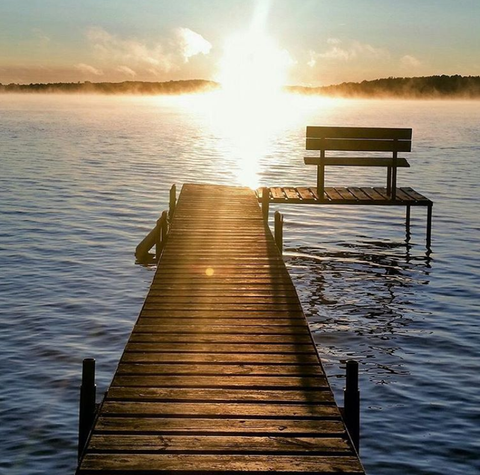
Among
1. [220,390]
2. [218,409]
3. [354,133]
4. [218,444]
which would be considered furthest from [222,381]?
[354,133]

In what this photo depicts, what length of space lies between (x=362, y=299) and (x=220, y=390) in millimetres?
10965

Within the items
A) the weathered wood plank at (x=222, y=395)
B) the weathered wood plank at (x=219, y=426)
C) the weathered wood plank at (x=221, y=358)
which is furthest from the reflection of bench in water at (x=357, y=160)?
the weathered wood plank at (x=219, y=426)

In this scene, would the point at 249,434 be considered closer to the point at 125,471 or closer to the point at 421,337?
the point at 125,471

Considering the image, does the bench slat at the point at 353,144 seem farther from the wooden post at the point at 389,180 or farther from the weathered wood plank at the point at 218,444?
the weathered wood plank at the point at 218,444

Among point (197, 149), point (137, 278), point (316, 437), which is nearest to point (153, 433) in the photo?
point (316, 437)

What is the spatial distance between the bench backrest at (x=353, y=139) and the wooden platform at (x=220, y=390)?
9.53m

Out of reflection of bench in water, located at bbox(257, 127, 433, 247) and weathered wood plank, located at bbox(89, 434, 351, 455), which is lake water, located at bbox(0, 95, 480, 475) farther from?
weathered wood plank, located at bbox(89, 434, 351, 455)

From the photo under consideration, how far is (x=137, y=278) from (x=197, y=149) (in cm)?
5084

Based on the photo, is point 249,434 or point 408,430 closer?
point 249,434

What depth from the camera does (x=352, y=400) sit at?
347 inches

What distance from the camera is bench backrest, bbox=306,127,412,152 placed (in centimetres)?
2391

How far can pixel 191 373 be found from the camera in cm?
959

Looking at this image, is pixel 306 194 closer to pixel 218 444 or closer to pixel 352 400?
pixel 352 400

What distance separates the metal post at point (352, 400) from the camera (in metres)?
8.81
